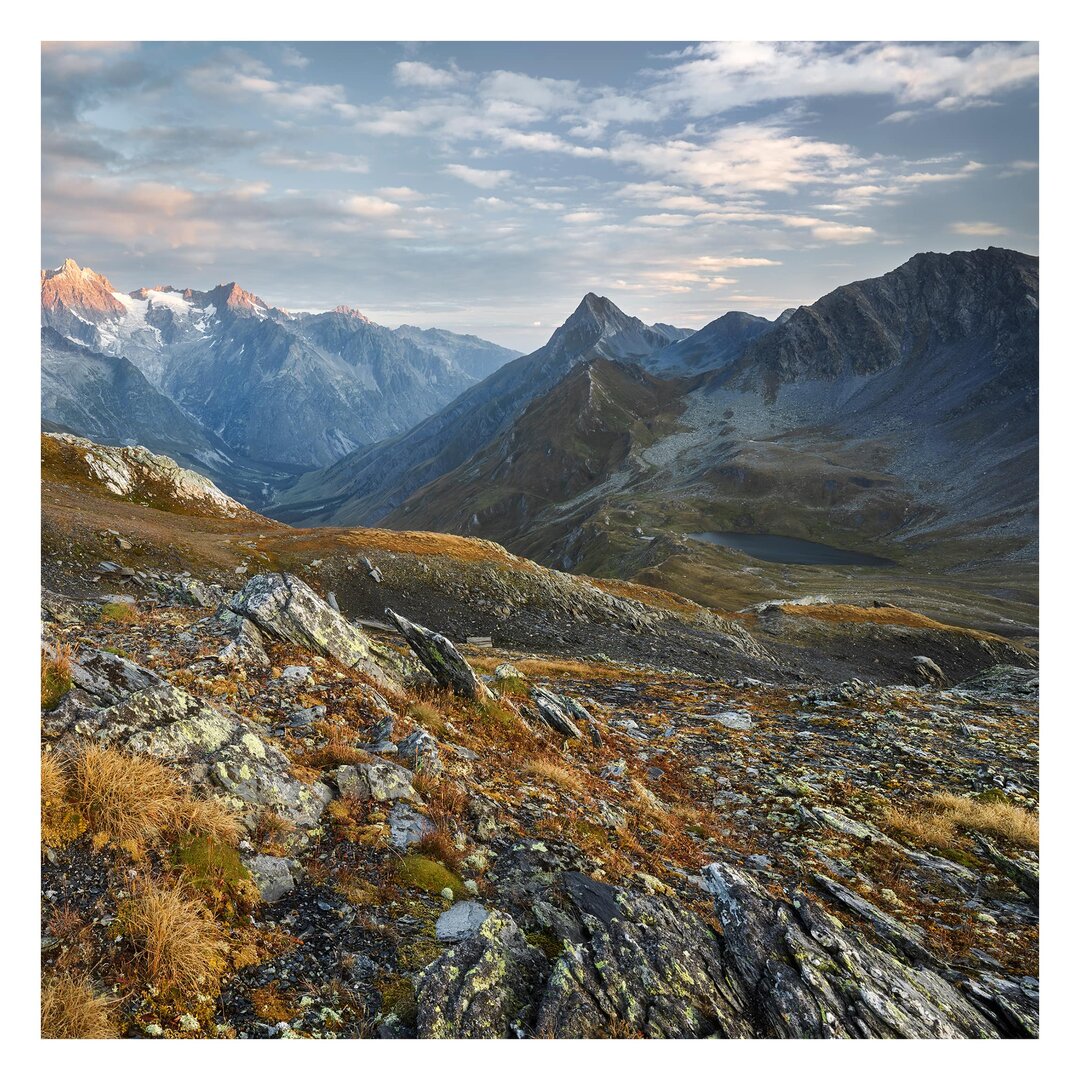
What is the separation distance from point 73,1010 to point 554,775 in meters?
8.58

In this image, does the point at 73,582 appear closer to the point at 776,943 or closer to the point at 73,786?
the point at 73,786

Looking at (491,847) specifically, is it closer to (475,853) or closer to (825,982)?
(475,853)

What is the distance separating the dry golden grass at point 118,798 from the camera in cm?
651

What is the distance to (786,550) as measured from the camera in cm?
17388

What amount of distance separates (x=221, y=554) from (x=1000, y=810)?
45079 mm

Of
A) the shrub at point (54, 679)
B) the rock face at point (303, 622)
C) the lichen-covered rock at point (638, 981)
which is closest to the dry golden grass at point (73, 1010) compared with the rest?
the shrub at point (54, 679)

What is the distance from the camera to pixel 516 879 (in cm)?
842

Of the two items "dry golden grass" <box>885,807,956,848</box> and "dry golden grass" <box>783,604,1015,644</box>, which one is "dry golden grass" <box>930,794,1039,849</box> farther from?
"dry golden grass" <box>783,604,1015,644</box>

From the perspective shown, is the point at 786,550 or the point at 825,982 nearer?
the point at 825,982

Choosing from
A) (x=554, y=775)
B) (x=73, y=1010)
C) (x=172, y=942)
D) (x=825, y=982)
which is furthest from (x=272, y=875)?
(x=825, y=982)

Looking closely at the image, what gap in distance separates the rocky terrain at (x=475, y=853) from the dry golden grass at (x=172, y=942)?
1.2 inches

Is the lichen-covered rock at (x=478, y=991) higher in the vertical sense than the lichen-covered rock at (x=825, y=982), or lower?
higher

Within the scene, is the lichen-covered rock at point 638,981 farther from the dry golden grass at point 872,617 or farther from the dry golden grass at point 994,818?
the dry golden grass at point 872,617
